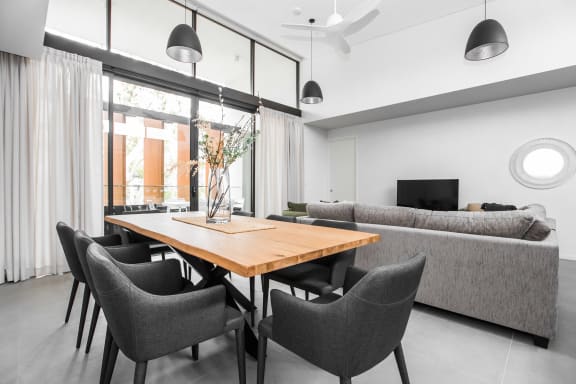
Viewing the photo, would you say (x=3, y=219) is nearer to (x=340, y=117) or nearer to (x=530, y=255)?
(x=530, y=255)

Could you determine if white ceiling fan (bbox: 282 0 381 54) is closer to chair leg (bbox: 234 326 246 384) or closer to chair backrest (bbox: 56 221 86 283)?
chair backrest (bbox: 56 221 86 283)

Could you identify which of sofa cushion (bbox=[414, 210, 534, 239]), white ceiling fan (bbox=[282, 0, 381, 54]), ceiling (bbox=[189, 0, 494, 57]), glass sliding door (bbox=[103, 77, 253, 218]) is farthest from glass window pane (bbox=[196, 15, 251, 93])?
sofa cushion (bbox=[414, 210, 534, 239])

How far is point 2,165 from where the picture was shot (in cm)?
271

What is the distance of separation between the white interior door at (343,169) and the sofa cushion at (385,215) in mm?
3883

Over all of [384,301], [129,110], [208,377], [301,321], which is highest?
[129,110]

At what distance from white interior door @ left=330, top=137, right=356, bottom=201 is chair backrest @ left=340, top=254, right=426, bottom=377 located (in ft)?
18.0

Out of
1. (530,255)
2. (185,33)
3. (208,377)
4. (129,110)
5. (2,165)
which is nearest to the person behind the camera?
(208,377)

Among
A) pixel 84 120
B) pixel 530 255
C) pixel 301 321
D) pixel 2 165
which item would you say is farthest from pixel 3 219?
pixel 530 255

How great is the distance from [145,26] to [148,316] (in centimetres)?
433

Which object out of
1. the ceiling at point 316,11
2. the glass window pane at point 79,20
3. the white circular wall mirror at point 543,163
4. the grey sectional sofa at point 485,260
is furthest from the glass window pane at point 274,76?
the white circular wall mirror at point 543,163

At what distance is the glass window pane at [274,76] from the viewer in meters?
5.43

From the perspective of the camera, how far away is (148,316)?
0.91 meters

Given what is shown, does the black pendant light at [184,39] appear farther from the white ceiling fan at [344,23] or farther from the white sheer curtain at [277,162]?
the white sheer curtain at [277,162]

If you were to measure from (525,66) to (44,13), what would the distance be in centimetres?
519
